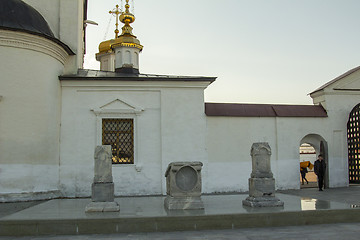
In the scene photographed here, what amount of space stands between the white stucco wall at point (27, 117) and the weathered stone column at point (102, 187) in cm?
575

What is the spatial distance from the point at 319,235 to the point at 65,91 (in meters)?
12.0

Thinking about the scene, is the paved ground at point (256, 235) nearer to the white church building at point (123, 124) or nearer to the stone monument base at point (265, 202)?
the stone monument base at point (265, 202)

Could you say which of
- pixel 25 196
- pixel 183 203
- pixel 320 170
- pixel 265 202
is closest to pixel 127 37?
pixel 25 196

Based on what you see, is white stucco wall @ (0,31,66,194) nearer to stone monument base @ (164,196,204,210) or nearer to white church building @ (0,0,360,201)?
white church building @ (0,0,360,201)

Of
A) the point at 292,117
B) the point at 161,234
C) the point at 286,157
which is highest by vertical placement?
the point at 292,117

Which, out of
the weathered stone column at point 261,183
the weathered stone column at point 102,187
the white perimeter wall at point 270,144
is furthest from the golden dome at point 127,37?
the weathered stone column at point 261,183

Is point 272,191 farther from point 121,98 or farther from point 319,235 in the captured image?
point 121,98

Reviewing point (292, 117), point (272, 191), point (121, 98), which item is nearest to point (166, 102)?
point (121, 98)

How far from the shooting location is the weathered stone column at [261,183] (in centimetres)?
1035

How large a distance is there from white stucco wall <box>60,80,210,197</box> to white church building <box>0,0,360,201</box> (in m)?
0.04

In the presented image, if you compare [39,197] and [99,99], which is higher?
[99,99]

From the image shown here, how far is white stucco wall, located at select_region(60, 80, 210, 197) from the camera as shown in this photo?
1642cm

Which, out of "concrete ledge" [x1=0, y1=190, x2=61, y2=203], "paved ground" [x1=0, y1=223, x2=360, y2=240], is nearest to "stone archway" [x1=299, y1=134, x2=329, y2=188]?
"paved ground" [x1=0, y1=223, x2=360, y2=240]

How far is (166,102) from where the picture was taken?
1728 cm
